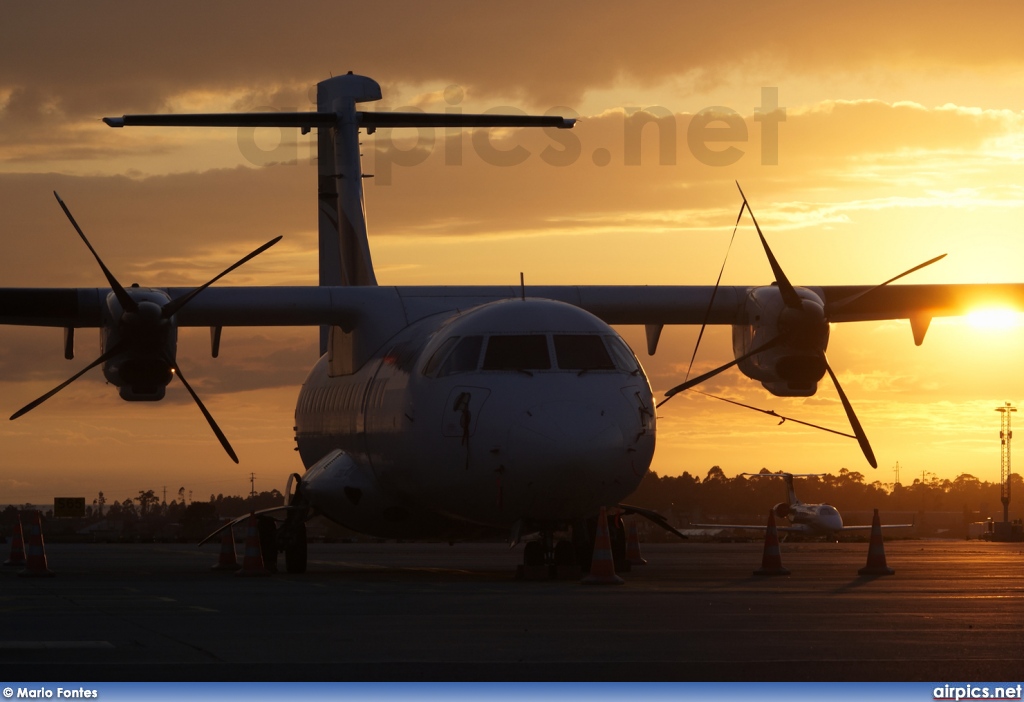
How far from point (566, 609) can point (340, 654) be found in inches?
148

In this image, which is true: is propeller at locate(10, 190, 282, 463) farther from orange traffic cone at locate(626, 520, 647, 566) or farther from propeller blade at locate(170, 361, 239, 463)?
orange traffic cone at locate(626, 520, 647, 566)

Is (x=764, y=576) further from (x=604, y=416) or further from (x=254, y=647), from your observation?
(x=254, y=647)

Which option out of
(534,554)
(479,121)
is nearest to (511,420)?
(534,554)

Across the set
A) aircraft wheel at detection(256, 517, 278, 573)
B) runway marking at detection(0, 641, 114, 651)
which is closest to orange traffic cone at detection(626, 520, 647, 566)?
aircraft wheel at detection(256, 517, 278, 573)

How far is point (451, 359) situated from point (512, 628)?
6682 mm

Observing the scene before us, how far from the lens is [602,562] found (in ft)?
53.7

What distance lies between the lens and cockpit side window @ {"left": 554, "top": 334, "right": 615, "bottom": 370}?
55.3 ft

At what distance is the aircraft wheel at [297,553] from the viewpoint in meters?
20.7

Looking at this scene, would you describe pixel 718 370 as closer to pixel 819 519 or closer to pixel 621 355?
pixel 621 355

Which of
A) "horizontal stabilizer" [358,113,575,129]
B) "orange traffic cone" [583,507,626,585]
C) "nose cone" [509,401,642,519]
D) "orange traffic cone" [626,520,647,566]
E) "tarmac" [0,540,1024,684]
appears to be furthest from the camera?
"horizontal stabilizer" [358,113,575,129]

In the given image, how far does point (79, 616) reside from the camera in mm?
12195

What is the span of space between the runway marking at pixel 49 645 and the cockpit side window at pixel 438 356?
7933 mm

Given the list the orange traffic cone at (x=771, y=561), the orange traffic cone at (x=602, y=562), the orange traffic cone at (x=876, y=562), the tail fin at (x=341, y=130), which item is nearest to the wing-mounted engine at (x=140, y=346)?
the tail fin at (x=341, y=130)

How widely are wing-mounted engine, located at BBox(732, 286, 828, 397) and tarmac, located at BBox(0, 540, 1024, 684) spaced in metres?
3.67
